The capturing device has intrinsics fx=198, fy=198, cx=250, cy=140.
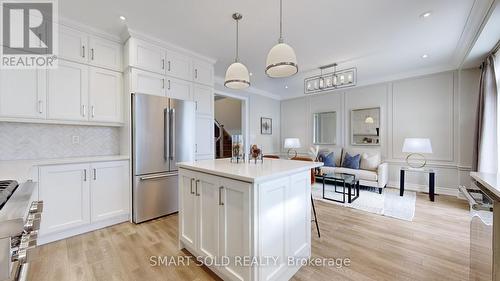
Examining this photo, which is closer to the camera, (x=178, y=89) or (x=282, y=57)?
(x=282, y=57)

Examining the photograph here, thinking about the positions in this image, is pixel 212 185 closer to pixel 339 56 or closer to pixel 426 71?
pixel 339 56

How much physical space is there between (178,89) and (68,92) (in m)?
1.41

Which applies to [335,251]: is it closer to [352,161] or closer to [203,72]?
[352,161]

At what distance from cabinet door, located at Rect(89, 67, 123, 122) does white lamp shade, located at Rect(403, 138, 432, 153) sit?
5243 millimetres

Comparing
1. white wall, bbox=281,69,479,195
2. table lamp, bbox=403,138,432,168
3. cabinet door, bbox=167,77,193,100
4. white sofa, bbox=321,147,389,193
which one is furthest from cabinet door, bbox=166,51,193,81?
table lamp, bbox=403,138,432,168

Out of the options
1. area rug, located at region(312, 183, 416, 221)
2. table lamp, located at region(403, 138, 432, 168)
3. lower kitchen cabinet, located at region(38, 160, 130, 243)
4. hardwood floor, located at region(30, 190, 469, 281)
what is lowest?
hardwood floor, located at region(30, 190, 469, 281)

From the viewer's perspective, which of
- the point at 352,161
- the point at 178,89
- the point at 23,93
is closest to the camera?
the point at 23,93

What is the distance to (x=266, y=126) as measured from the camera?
6367 mm

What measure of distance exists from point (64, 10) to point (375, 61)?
16.3ft

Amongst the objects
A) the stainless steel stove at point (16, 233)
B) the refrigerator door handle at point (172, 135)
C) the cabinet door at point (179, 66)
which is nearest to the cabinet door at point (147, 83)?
the cabinet door at point (179, 66)

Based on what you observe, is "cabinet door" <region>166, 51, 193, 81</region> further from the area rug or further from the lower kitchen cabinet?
the area rug

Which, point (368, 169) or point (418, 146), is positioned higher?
point (418, 146)

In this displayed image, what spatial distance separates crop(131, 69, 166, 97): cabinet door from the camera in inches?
112

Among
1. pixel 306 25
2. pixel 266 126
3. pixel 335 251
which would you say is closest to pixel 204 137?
pixel 306 25
